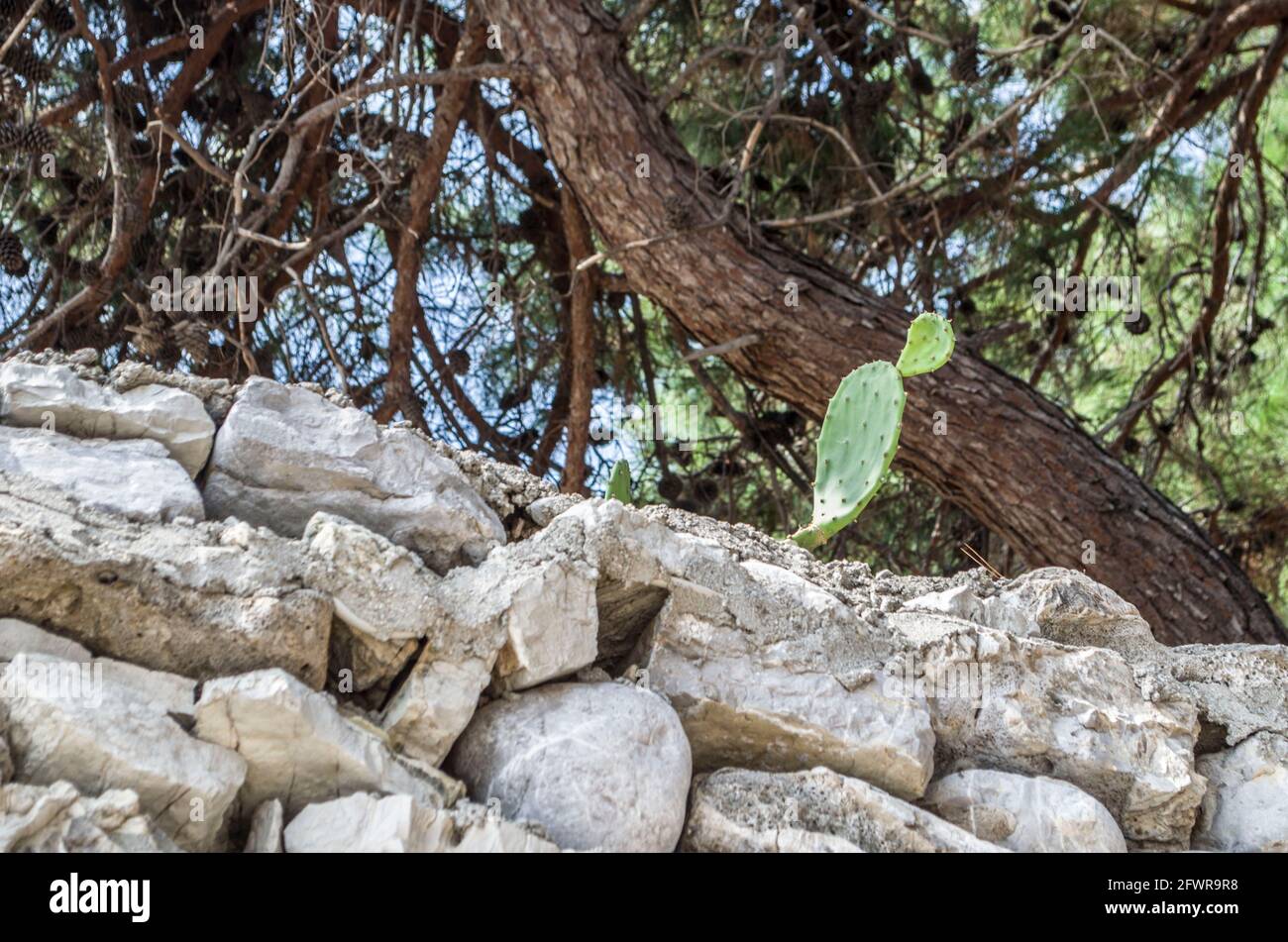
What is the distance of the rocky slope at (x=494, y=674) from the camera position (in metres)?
1.55

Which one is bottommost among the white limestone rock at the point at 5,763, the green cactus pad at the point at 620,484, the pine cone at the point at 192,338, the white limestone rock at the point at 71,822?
the white limestone rock at the point at 71,822

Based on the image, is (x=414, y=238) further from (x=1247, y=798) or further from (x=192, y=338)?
(x=1247, y=798)

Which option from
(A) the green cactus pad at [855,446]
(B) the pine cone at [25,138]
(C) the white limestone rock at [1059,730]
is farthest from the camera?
(B) the pine cone at [25,138]

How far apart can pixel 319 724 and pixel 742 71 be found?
321cm

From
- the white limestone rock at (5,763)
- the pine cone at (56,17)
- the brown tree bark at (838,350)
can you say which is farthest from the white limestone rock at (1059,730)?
the pine cone at (56,17)

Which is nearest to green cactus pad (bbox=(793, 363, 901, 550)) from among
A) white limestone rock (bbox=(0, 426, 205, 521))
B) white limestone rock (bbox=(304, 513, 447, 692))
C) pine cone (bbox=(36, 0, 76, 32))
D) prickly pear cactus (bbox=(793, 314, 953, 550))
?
prickly pear cactus (bbox=(793, 314, 953, 550))

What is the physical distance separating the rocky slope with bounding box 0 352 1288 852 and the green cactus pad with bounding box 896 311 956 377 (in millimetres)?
480

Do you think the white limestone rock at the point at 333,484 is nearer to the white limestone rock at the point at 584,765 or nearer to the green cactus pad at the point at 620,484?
the white limestone rock at the point at 584,765

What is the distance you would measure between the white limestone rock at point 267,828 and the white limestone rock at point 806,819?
48cm

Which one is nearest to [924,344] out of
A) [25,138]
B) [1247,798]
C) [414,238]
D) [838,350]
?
[838,350]

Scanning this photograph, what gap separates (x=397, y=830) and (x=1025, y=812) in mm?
860

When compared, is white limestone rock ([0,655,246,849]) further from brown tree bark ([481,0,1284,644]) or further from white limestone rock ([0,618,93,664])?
brown tree bark ([481,0,1284,644])

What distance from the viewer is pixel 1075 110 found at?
4.33 meters

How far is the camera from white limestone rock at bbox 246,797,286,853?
1516mm
